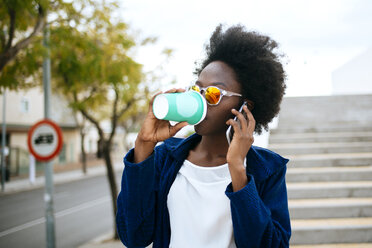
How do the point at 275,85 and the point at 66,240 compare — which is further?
the point at 66,240

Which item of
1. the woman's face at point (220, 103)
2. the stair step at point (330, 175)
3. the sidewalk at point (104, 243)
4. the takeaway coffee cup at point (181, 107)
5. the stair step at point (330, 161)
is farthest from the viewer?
the sidewalk at point (104, 243)

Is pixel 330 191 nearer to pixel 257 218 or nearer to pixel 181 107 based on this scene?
pixel 257 218

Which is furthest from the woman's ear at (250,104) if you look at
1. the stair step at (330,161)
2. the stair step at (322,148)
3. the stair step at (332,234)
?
the stair step at (322,148)

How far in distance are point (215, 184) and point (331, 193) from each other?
2.98m

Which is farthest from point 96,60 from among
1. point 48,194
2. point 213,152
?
point 213,152

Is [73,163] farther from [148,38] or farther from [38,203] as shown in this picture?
[148,38]

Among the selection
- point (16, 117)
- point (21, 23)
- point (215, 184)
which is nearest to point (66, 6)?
point (21, 23)

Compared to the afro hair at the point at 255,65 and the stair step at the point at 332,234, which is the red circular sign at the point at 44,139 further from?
the afro hair at the point at 255,65

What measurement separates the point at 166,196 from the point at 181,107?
51 centimetres

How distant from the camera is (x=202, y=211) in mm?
1396

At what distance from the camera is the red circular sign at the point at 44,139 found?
17.8 feet

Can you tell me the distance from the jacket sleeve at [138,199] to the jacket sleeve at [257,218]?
368 millimetres

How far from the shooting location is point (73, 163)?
3034 centimetres

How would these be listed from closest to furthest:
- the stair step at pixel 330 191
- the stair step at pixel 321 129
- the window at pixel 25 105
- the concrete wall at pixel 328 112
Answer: the stair step at pixel 330 191
the stair step at pixel 321 129
the concrete wall at pixel 328 112
the window at pixel 25 105
